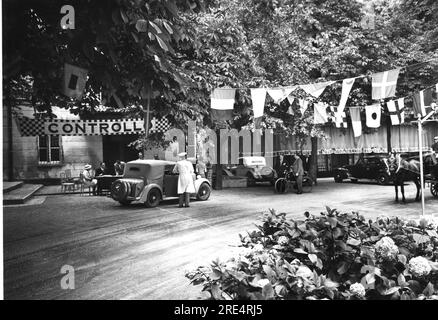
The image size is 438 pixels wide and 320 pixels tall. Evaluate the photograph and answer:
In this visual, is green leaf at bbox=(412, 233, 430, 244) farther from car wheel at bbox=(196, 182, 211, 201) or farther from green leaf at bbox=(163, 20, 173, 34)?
green leaf at bbox=(163, 20, 173, 34)

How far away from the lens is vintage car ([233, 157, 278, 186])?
10.6ft

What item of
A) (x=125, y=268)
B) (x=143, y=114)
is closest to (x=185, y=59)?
(x=143, y=114)

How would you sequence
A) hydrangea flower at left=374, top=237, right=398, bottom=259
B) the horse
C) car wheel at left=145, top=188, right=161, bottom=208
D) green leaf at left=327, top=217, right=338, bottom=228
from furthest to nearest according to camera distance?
1. the horse
2. car wheel at left=145, top=188, right=161, bottom=208
3. green leaf at left=327, top=217, right=338, bottom=228
4. hydrangea flower at left=374, top=237, right=398, bottom=259

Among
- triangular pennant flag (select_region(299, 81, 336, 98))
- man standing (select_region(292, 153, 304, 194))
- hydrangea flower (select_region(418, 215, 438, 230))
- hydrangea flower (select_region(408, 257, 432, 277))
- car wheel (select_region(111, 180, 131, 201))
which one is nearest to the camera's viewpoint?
hydrangea flower (select_region(408, 257, 432, 277))

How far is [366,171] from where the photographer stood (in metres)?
3.43

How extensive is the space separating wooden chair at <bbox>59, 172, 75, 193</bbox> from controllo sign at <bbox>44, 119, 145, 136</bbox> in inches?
11.9

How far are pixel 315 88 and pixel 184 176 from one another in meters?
1.57

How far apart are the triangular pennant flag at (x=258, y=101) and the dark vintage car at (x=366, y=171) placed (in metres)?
0.84

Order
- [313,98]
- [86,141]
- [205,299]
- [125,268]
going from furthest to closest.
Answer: [313,98]
[86,141]
[125,268]
[205,299]

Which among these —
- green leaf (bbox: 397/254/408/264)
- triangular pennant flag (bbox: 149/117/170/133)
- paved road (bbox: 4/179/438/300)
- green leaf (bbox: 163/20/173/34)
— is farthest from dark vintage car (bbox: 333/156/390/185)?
Answer: green leaf (bbox: 163/20/173/34)

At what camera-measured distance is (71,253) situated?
8.36 feet

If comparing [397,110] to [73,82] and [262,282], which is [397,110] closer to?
[262,282]
